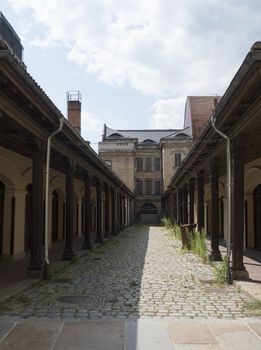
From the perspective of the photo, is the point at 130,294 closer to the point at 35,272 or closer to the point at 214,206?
the point at 35,272

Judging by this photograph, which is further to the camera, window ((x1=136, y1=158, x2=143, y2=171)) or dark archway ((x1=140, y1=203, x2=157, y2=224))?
window ((x1=136, y1=158, x2=143, y2=171))

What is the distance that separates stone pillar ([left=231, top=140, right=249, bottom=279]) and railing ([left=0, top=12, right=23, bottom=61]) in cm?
826

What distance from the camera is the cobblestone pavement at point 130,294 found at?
20.6 ft

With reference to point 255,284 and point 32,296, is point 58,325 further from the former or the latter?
point 255,284

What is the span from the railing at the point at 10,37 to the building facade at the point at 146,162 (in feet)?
112

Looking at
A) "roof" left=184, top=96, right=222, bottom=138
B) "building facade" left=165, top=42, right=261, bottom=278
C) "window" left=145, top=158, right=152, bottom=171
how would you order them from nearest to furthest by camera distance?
"building facade" left=165, top=42, right=261, bottom=278, "roof" left=184, top=96, right=222, bottom=138, "window" left=145, top=158, right=152, bottom=171

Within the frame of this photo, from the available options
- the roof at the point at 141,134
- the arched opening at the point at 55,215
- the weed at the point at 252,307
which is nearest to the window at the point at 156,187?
the roof at the point at 141,134

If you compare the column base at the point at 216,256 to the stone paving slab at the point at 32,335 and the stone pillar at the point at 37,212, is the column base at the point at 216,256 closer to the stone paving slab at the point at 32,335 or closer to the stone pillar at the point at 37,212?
the stone pillar at the point at 37,212

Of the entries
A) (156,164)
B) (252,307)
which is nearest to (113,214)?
(252,307)

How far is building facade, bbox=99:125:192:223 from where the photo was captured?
168ft

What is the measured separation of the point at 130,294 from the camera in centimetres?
761

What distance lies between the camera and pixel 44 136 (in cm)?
938

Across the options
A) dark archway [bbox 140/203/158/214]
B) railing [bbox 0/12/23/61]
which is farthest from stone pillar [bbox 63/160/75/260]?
dark archway [bbox 140/203/158/214]

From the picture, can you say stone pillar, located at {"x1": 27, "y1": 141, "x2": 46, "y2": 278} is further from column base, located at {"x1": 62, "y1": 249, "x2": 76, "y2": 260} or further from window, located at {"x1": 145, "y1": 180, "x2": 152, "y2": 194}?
window, located at {"x1": 145, "y1": 180, "x2": 152, "y2": 194}
